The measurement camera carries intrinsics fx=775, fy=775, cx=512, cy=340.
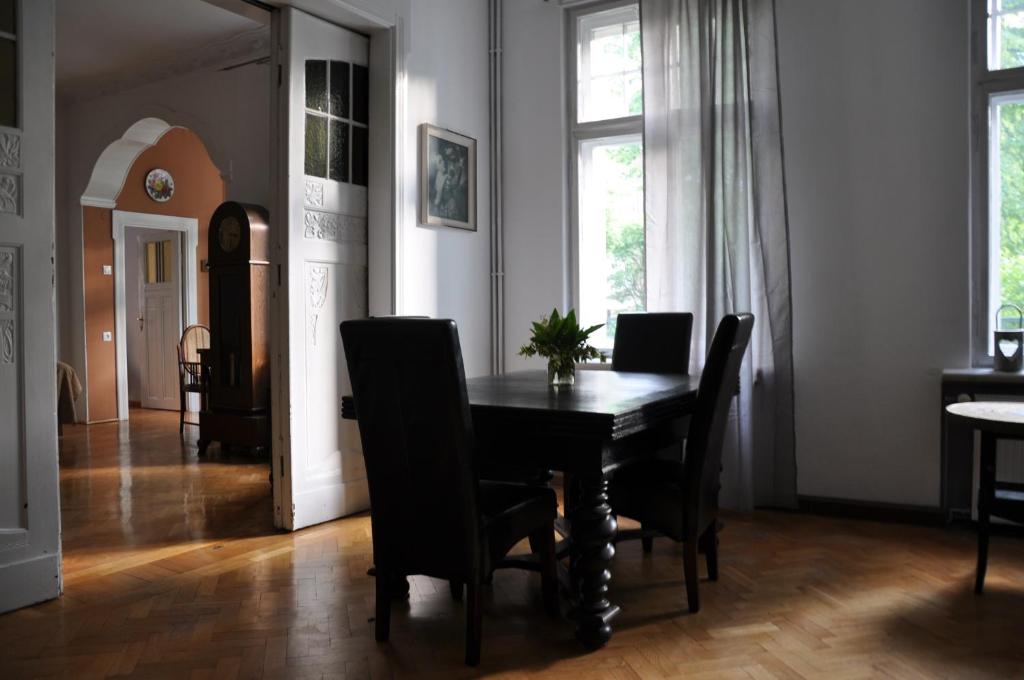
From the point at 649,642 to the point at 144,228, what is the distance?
837 cm

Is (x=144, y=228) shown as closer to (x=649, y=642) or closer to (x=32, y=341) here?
(x=32, y=341)

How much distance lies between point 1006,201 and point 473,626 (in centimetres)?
343

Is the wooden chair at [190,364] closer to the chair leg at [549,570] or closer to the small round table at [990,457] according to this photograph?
the chair leg at [549,570]

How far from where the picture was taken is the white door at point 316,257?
13.0ft

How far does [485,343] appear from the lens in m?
5.18

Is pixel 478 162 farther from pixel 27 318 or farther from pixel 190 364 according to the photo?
pixel 190 364

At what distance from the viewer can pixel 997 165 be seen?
12.8ft

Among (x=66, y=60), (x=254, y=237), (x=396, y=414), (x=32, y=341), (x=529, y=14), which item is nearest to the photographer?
(x=396, y=414)

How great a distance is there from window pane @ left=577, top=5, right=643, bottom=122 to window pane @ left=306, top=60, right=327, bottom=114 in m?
1.71

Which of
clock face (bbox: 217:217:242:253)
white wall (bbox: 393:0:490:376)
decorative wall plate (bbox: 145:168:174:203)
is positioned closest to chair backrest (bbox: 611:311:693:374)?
white wall (bbox: 393:0:490:376)

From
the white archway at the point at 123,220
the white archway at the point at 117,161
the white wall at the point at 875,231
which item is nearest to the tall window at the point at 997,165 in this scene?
the white wall at the point at 875,231

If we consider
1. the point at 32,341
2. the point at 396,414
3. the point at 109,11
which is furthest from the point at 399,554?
the point at 109,11

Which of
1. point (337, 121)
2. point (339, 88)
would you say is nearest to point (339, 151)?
point (337, 121)

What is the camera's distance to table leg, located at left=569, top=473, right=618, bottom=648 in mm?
2457
